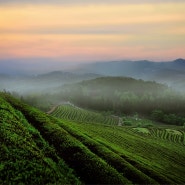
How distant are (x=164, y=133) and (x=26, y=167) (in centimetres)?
8654

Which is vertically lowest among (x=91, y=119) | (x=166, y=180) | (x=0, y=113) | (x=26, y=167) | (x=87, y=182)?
(x=91, y=119)

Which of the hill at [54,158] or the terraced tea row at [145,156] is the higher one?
the hill at [54,158]

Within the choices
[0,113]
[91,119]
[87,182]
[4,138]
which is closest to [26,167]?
[4,138]

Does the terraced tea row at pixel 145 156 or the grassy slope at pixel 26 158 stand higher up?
the grassy slope at pixel 26 158

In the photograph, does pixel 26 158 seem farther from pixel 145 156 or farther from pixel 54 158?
pixel 145 156

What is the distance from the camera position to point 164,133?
104 metres

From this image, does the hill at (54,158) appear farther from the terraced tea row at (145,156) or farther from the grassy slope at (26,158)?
the terraced tea row at (145,156)

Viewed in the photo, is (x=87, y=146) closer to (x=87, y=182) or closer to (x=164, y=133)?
(x=87, y=182)

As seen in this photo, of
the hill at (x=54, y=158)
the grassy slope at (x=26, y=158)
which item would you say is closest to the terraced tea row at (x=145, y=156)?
the hill at (x=54, y=158)

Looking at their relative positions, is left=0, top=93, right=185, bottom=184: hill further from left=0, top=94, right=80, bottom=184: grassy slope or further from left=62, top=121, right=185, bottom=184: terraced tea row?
left=62, top=121, right=185, bottom=184: terraced tea row

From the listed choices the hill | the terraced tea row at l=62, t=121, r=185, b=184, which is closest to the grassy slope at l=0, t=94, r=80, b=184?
the hill

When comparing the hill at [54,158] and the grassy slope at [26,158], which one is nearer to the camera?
the grassy slope at [26,158]

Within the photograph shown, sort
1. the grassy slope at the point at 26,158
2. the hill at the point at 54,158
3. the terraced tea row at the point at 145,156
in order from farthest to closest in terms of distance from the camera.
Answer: the terraced tea row at the point at 145,156 < the hill at the point at 54,158 < the grassy slope at the point at 26,158

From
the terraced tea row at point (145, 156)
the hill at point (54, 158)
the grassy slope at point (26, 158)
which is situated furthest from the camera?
the terraced tea row at point (145, 156)
